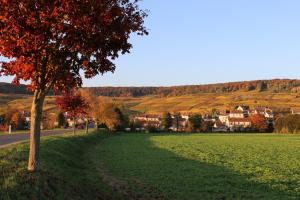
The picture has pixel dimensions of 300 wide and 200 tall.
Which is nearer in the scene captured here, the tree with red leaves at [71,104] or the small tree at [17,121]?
the tree with red leaves at [71,104]

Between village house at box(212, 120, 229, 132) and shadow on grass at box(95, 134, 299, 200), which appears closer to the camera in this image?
shadow on grass at box(95, 134, 299, 200)

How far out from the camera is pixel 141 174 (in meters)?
23.8

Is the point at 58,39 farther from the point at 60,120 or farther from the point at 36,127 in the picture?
the point at 60,120

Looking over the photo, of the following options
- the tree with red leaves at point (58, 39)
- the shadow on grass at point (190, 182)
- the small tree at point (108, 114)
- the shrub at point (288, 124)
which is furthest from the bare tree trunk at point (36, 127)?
the shrub at point (288, 124)

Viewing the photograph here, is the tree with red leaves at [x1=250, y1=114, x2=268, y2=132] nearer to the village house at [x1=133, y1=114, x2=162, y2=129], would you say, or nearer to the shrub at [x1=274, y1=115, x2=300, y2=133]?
the shrub at [x1=274, y1=115, x2=300, y2=133]

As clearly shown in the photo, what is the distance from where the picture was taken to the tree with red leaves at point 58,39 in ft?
42.3

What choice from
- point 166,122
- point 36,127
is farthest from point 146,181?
point 166,122

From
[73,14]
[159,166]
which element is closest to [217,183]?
[159,166]

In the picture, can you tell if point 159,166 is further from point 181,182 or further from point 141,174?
point 181,182

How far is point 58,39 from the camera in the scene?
1374 centimetres

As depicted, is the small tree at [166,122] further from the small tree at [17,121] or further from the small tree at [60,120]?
the small tree at [17,121]

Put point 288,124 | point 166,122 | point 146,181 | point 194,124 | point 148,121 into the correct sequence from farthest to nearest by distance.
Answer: point 148,121 → point 166,122 → point 194,124 → point 288,124 → point 146,181

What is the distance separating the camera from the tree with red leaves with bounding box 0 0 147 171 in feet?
42.3

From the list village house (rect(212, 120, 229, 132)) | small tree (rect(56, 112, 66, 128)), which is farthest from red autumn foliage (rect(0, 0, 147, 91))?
village house (rect(212, 120, 229, 132))
